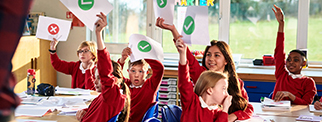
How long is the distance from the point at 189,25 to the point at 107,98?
2.15ft

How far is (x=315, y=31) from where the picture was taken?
154 inches

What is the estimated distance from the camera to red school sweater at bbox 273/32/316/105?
2.60 metres

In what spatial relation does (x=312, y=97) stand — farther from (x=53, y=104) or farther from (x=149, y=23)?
(x=149, y=23)

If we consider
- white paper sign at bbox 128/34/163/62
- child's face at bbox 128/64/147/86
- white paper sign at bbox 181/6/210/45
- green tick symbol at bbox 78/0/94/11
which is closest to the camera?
green tick symbol at bbox 78/0/94/11

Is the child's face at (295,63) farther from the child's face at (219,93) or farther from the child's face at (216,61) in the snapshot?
the child's face at (219,93)

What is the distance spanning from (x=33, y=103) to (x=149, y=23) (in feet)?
7.82

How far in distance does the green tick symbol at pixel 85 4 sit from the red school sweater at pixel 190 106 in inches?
22.8

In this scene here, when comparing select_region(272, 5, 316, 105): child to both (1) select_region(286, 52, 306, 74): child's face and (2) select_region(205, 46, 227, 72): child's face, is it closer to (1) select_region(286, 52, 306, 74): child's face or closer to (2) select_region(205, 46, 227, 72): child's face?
(1) select_region(286, 52, 306, 74): child's face

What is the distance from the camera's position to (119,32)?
446 centimetres

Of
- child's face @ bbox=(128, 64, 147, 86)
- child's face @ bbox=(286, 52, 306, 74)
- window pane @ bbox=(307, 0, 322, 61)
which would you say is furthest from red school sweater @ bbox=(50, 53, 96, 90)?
window pane @ bbox=(307, 0, 322, 61)

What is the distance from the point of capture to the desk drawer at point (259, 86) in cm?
345

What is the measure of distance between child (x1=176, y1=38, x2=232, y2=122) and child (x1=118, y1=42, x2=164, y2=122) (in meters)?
0.59

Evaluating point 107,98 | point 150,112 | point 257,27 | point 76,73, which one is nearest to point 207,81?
point 150,112

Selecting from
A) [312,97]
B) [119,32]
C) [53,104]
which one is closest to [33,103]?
[53,104]
